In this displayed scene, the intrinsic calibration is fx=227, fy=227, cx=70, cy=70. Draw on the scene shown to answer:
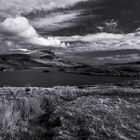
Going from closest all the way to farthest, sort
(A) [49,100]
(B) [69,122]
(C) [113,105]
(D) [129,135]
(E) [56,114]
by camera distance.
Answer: (D) [129,135] → (B) [69,122] → (E) [56,114] → (C) [113,105] → (A) [49,100]

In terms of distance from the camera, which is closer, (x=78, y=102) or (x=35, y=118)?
(x=35, y=118)

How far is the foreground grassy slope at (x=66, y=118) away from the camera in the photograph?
18.2 metres

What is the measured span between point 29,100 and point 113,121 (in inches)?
358

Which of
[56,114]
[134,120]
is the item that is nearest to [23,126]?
[56,114]

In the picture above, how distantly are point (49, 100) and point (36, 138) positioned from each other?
6.72m

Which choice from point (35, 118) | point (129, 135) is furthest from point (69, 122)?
point (129, 135)

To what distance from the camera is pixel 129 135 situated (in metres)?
18.2

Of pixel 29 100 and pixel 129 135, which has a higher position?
pixel 29 100

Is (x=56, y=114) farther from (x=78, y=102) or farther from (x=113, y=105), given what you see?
(x=113, y=105)

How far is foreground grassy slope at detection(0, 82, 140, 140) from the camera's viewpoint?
59.9 feet

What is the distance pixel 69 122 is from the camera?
1952 cm

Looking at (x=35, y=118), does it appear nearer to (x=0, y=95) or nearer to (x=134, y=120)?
(x=0, y=95)

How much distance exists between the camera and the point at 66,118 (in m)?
20.1

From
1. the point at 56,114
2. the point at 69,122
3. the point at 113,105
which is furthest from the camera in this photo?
the point at 113,105
